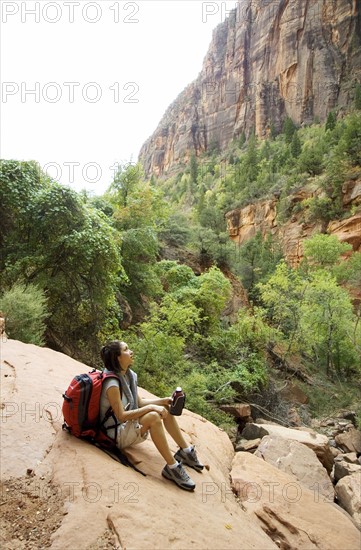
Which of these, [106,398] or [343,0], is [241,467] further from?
[343,0]

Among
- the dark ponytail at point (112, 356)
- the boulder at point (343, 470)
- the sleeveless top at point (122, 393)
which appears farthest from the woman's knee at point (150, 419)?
the boulder at point (343, 470)

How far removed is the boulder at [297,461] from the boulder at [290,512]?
101 centimetres

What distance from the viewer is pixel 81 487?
3.21 m

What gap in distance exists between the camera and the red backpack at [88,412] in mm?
3605

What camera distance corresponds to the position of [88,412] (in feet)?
12.1

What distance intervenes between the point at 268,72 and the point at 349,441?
86007 millimetres

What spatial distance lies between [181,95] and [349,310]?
117254 millimetres

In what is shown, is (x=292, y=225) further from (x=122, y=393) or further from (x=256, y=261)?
A: (x=122, y=393)

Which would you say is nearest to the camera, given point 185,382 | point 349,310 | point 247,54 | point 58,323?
point 185,382

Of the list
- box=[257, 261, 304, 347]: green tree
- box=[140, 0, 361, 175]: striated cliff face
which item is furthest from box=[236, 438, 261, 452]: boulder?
box=[140, 0, 361, 175]: striated cliff face

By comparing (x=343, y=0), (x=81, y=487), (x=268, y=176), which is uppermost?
(x=343, y=0)

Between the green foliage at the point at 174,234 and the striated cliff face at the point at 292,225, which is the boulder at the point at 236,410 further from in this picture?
the striated cliff face at the point at 292,225

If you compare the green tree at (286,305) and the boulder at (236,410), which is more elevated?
the green tree at (286,305)

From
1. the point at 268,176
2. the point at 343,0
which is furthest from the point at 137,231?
the point at 343,0
